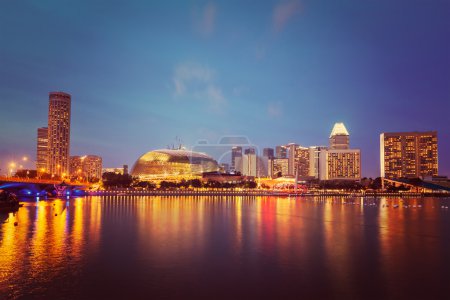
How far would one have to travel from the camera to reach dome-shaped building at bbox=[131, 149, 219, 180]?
168 meters

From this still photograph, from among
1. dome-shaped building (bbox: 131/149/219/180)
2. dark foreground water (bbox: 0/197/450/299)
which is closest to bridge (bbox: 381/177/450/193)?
dome-shaped building (bbox: 131/149/219/180)

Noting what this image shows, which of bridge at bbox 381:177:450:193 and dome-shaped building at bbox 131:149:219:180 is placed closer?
bridge at bbox 381:177:450:193

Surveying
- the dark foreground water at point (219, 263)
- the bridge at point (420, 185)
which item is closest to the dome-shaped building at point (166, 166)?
the bridge at point (420, 185)

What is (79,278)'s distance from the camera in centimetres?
1555

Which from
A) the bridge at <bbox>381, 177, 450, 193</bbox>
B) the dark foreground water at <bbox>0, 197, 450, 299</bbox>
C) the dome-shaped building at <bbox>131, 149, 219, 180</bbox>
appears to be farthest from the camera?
the dome-shaped building at <bbox>131, 149, 219, 180</bbox>

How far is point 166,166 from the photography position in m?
170

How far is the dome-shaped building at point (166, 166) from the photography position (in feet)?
552

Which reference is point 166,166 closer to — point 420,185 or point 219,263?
point 420,185

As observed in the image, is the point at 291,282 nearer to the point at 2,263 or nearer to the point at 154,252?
the point at 154,252

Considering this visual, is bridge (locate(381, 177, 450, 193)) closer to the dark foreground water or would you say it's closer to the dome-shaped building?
the dome-shaped building

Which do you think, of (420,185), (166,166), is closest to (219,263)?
(420,185)

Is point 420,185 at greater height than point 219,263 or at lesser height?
lesser

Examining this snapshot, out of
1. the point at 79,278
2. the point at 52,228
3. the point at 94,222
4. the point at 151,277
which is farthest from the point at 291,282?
the point at 94,222

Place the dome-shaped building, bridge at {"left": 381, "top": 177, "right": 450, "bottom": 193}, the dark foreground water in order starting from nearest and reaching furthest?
the dark foreground water, bridge at {"left": 381, "top": 177, "right": 450, "bottom": 193}, the dome-shaped building
